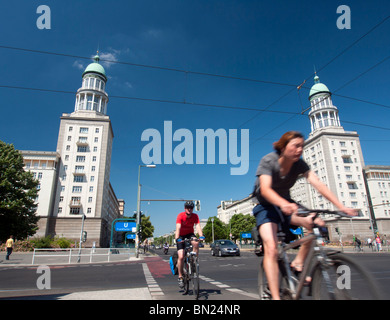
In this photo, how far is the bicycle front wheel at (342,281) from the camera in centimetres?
181

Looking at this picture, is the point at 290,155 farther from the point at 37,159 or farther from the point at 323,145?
the point at 323,145

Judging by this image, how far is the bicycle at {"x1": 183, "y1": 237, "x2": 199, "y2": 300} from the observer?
186 inches

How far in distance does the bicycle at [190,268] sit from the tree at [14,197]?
107 feet

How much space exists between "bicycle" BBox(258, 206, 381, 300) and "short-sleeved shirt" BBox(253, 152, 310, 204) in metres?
0.53

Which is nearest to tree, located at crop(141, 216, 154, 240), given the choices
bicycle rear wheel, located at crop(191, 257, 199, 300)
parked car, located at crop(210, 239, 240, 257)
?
parked car, located at crop(210, 239, 240, 257)

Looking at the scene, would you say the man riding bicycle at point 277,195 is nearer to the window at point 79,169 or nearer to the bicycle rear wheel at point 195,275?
the bicycle rear wheel at point 195,275

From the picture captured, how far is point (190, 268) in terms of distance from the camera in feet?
16.4

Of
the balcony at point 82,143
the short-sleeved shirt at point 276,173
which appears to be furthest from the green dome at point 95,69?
the short-sleeved shirt at point 276,173

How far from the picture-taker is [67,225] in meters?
51.3

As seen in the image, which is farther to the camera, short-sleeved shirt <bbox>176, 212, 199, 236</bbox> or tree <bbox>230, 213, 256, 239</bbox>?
tree <bbox>230, 213, 256, 239</bbox>

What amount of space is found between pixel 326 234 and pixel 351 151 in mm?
79778

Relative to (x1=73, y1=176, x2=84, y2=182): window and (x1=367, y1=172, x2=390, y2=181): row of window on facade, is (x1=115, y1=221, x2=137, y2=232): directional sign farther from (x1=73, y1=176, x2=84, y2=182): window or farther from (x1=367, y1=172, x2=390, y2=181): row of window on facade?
(x1=367, y1=172, x2=390, y2=181): row of window on facade
